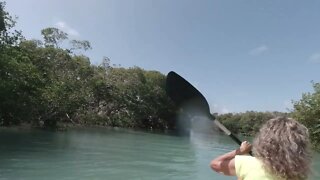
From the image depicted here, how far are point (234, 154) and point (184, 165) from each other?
1440 centimetres

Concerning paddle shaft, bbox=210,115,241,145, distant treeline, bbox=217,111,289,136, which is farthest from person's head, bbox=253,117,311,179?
distant treeline, bbox=217,111,289,136

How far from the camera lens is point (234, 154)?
2.14 m

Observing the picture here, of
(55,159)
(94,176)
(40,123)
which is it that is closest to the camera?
(94,176)

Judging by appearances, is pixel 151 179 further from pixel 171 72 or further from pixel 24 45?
pixel 24 45

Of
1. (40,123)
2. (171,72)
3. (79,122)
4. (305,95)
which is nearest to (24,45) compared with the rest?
(40,123)

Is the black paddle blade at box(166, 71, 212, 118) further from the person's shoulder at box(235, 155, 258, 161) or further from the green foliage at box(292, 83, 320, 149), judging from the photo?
the green foliage at box(292, 83, 320, 149)

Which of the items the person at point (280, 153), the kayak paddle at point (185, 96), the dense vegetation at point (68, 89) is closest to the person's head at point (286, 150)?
the person at point (280, 153)

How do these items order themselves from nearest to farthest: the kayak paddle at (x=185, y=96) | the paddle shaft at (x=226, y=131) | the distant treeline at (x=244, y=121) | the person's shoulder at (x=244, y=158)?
the person's shoulder at (x=244, y=158), the paddle shaft at (x=226, y=131), the kayak paddle at (x=185, y=96), the distant treeline at (x=244, y=121)

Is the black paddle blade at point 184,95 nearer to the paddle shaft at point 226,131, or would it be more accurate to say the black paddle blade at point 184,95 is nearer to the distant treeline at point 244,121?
the paddle shaft at point 226,131

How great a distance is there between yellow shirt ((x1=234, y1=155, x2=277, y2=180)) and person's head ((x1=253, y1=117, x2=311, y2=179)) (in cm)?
4

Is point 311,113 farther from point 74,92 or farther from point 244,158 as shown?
point 244,158

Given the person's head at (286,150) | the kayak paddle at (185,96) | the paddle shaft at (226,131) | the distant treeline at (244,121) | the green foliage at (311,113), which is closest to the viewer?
the person's head at (286,150)

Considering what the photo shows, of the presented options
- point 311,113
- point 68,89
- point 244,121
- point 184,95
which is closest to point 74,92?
point 68,89

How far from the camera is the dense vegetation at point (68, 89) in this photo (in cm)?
2272
